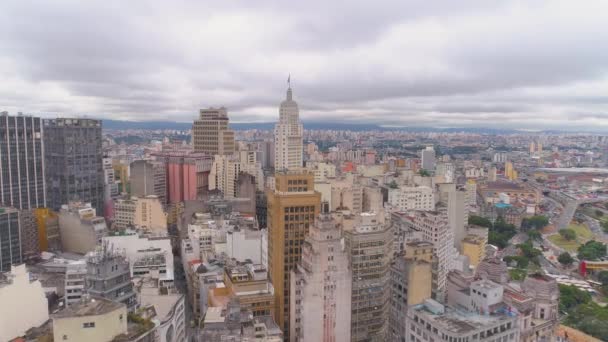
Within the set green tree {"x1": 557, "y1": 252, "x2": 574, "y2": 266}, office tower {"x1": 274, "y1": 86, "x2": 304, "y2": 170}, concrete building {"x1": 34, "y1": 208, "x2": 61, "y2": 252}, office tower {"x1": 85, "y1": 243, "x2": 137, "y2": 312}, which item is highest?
office tower {"x1": 274, "y1": 86, "x2": 304, "y2": 170}

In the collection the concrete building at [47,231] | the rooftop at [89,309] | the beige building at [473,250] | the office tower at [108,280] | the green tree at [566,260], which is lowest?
the green tree at [566,260]

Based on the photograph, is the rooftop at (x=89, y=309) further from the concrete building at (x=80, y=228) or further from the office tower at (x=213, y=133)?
the office tower at (x=213, y=133)

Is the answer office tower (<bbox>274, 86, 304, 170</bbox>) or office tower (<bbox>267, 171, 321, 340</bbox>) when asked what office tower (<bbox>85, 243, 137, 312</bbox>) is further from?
office tower (<bbox>274, 86, 304, 170</bbox>)

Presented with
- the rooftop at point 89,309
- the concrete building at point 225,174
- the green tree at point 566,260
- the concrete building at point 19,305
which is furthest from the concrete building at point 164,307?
the green tree at point 566,260

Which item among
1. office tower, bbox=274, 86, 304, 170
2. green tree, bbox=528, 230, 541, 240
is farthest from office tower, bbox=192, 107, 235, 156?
green tree, bbox=528, 230, 541, 240

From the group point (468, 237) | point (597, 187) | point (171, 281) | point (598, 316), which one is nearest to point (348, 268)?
point (171, 281)

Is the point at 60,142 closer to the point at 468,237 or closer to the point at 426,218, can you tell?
the point at 426,218
